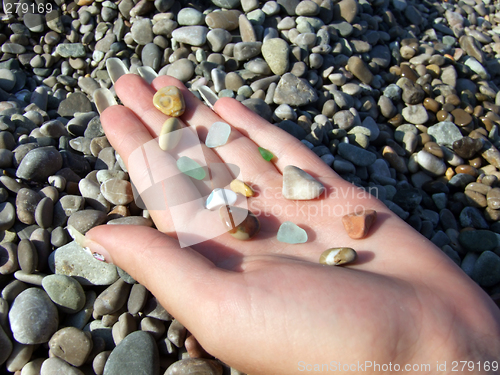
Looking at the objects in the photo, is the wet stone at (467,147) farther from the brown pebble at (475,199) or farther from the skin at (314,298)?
the skin at (314,298)

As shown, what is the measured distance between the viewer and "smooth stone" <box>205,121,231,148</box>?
74.9 inches

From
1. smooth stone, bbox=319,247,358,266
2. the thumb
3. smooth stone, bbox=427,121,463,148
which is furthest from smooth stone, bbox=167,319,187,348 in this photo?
smooth stone, bbox=427,121,463,148

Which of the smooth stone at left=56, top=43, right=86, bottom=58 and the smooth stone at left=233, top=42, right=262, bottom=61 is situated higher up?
the smooth stone at left=233, top=42, right=262, bottom=61

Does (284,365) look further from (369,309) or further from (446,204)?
(446,204)

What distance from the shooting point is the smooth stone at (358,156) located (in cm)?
230

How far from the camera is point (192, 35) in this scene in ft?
9.28

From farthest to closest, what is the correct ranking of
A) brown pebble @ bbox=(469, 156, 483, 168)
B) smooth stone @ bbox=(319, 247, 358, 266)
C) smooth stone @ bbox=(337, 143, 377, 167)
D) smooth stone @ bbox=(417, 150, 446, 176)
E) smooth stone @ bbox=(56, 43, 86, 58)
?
smooth stone @ bbox=(56, 43, 86, 58) → brown pebble @ bbox=(469, 156, 483, 168) → smooth stone @ bbox=(417, 150, 446, 176) → smooth stone @ bbox=(337, 143, 377, 167) → smooth stone @ bbox=(319, 247, 358, 266)

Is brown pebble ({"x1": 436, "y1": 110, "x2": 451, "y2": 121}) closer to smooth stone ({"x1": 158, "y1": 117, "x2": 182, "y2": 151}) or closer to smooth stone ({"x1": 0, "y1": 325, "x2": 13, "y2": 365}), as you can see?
smooth stone ({"x1": 158, "y1": 117, "x2": 182, "y2": 151})

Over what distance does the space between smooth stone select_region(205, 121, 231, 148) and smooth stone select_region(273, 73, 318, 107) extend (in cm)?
71

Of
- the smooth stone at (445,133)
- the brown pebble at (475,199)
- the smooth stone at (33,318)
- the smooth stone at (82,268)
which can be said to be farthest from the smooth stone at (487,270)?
the smooth stone at (33,318)

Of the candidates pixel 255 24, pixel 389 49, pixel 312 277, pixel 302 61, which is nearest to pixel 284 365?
pixel 312 277

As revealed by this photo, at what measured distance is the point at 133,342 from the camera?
4.77 ft

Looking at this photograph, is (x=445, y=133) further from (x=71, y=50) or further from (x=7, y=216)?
(x=71, y=50)

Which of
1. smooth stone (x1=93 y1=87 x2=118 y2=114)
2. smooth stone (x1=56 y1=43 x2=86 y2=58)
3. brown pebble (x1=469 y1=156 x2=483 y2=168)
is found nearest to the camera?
smooth stone (x1=93 y1=87 x2=118 y2=114)
